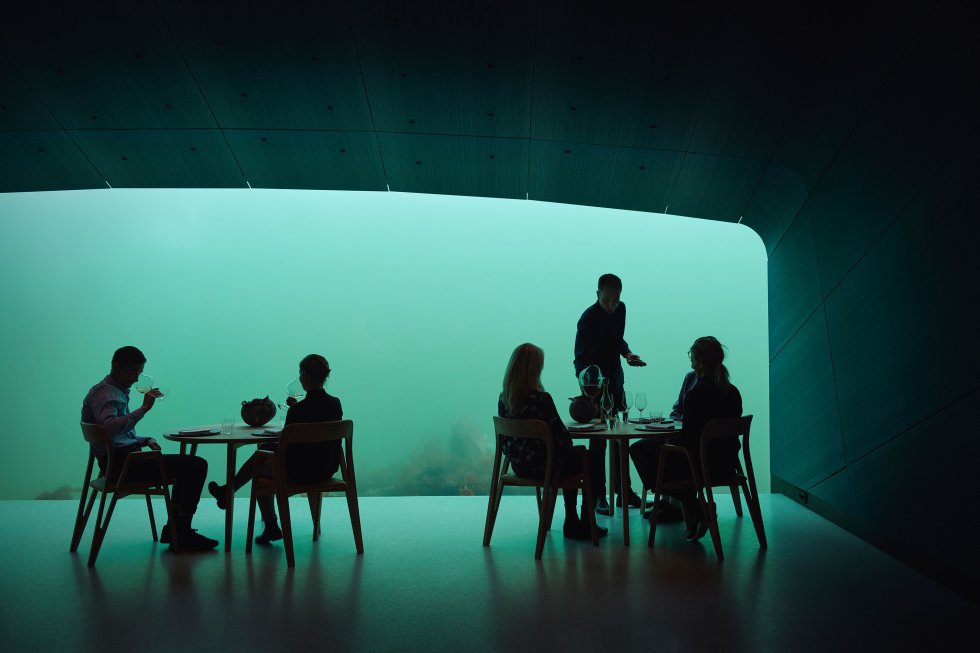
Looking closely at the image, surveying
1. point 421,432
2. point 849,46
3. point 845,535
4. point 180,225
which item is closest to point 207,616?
point 845,535

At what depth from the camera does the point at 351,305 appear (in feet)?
51.6

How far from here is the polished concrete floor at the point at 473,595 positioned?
2.39 meters

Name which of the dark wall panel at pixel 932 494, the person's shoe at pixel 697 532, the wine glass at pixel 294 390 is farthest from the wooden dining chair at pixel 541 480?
the dark wall panel at pixel 932 494

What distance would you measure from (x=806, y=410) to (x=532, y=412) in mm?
2558

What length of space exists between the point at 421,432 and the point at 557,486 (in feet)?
30.7

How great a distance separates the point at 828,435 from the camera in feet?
14.6

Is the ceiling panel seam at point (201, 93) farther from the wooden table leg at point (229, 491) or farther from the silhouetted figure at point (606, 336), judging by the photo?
the silhouetted figure at point (606, 336)

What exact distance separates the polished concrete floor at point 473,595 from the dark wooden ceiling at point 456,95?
106 inches

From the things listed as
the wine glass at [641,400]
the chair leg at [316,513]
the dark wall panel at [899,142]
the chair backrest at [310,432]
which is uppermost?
the dark wall panel at [899,142]

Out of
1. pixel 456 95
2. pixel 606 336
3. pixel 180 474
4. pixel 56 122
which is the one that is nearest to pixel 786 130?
pixel 606 336

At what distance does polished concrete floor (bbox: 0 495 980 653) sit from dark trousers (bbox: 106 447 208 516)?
12.1 inches

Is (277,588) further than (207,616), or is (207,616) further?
(277,588)

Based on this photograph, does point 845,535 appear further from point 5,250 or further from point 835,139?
point 5,250

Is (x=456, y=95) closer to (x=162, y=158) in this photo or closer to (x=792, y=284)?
(x=162, y=158)
